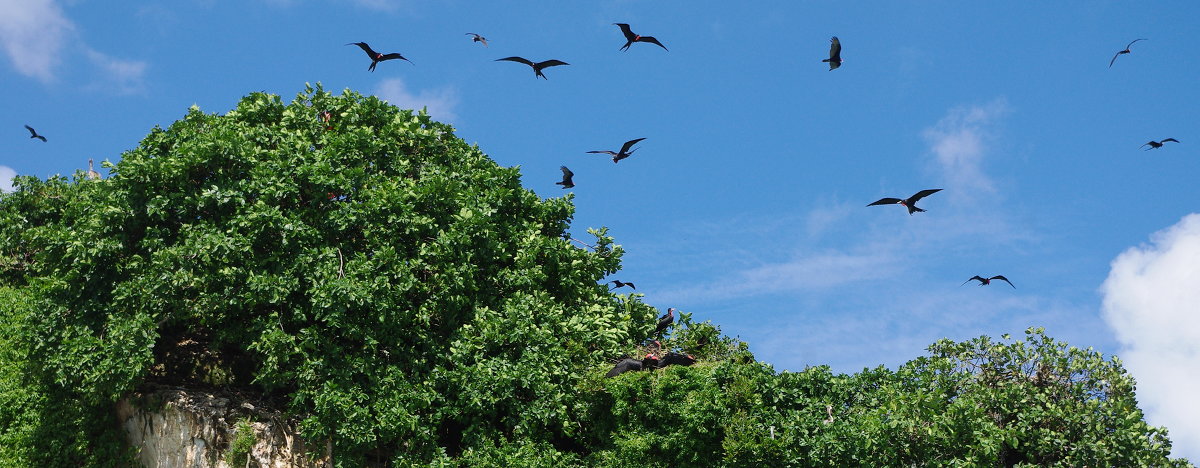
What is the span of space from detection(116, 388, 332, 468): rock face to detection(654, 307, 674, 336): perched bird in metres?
8.71

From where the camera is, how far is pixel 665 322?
23828 mm

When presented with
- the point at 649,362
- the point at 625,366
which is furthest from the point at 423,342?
the point at 649,362

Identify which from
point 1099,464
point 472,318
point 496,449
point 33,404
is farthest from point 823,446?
point 33,404

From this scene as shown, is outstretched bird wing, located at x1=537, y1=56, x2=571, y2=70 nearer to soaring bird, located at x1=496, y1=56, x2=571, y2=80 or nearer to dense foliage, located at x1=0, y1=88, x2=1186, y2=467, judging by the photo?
soaring bird, located at x1=496, y1=56, x2=571, y2=80

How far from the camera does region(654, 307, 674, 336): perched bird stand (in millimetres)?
23766

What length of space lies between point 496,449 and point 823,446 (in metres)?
6.35

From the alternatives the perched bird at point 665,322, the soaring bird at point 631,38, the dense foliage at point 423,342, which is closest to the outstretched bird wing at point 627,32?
the soaring bird at point 631,38

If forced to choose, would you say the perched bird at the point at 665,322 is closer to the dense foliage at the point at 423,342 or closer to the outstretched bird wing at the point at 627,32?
the dense foliage at the point at 423,342

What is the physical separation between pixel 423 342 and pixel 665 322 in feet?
22.1

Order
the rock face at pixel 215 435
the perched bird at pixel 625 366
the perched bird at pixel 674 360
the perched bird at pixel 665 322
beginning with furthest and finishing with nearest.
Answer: the perched bird at pixel 665 322 → the perched bird at pixel 674 360 → the rock face at pixel 215 435 → the perched bird at pixel 625 366

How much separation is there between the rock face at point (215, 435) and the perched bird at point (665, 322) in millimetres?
8714

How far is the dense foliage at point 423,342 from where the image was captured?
54.5 ft

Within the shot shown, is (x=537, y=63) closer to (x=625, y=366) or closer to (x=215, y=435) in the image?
(x=625, y=366)

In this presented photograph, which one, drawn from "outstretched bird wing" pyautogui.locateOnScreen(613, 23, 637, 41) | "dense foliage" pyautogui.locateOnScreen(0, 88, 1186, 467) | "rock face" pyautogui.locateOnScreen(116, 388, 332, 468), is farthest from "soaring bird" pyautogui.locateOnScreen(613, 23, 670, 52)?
"rock face" pyautogui.locateOnScreen(116, 388, 332, 468)
